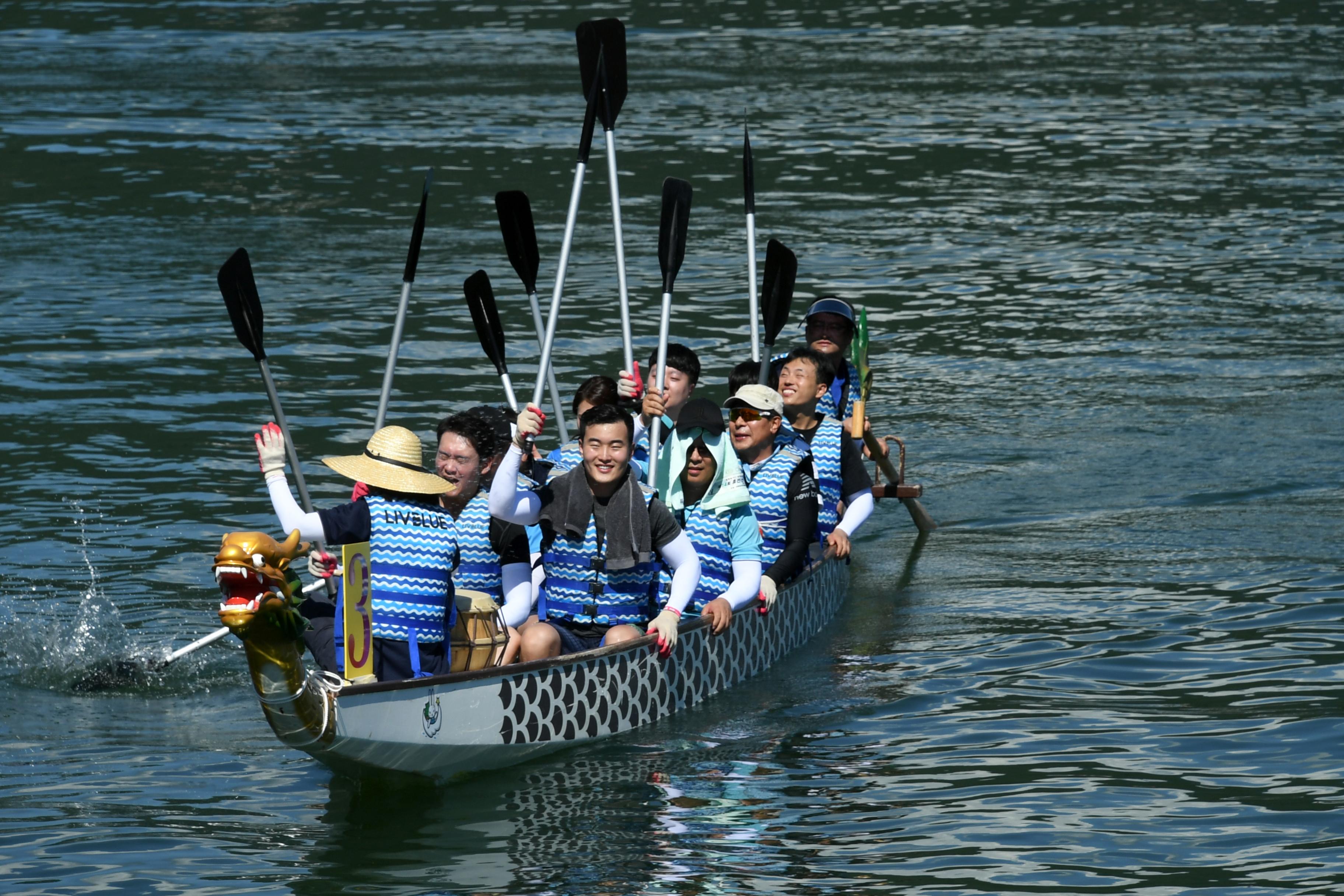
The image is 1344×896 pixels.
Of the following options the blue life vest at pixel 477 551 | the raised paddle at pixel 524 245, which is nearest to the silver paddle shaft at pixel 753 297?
the raised paddle at pixel 524 245

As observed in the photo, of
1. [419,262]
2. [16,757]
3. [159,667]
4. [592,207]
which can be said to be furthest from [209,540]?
[592,207]

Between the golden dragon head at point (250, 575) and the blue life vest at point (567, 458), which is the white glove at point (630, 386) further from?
the golden dragon head at point (250, 575)

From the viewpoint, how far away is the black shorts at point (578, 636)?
31.2ft

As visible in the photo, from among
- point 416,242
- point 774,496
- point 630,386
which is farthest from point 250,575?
point 774,496

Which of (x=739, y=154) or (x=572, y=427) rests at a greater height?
(x=739, y=154)

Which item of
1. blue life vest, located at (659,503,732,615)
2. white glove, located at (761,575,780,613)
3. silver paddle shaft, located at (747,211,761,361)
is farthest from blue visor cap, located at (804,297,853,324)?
blue life vest, located at (659,503,732,615)

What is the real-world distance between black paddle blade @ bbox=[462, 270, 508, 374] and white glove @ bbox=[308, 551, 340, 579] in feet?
9.65

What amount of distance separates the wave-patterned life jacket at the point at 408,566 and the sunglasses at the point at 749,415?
2897 mm

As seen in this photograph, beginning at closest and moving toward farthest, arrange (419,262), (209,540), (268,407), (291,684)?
1. (291,684)
2. (209,540)
3. (268,407)
4. (419,262)

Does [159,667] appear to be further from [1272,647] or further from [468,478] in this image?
Answer: [1272,647]

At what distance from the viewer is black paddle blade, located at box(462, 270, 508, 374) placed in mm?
11750

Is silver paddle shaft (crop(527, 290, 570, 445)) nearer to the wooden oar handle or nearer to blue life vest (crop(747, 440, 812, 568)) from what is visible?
blue life vest (crop(747, 440, 812, 568))

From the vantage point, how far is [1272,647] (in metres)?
11.1

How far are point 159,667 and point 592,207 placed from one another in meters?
16.6
